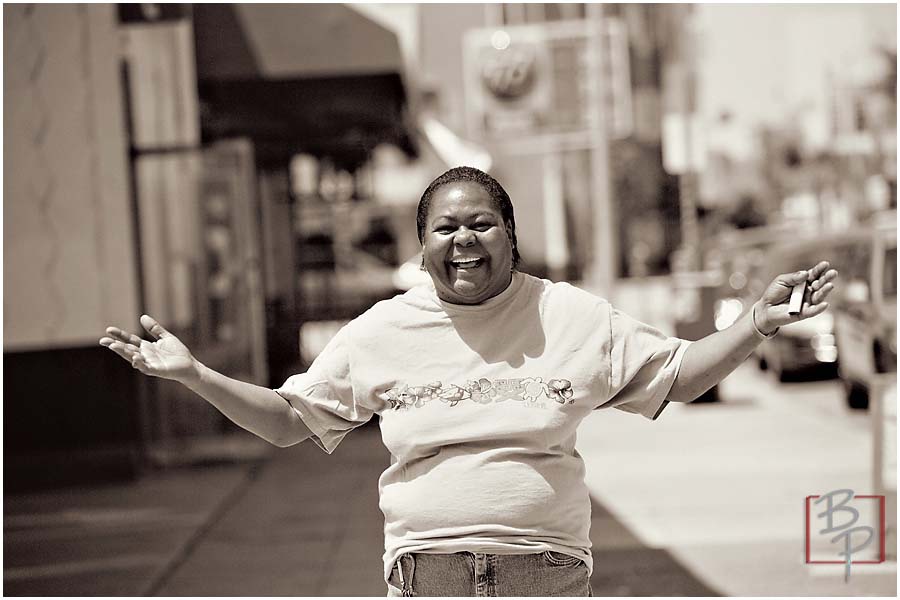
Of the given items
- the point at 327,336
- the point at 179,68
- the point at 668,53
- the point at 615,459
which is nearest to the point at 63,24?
the point at 179,68

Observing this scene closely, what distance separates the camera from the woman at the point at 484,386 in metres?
2.72

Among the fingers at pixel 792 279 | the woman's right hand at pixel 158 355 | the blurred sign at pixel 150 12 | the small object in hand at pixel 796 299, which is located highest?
the blurred sign at pixel 150 12

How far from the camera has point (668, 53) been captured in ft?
204

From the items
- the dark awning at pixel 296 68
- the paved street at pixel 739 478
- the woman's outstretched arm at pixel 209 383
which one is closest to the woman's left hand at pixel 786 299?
the woman's outstretched arm at pixel 209 383

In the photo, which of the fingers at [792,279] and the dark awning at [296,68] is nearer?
the fingers at [792,279]

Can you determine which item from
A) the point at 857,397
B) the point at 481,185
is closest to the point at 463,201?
the point at 481,185

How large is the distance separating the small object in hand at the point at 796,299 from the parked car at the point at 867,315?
8.18 m

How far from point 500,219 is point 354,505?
5.61 m

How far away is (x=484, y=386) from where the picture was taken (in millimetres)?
2727

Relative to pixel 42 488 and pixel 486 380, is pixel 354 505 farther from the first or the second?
pixel 486 380

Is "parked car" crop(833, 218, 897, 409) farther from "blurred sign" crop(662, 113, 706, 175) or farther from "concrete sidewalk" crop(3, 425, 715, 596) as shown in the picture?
"blurred sign" crop(662, 113, 706, 175)

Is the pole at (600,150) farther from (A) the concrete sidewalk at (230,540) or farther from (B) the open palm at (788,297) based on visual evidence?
(B) the open palm at (788,297)

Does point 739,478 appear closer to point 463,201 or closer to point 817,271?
point 817,271

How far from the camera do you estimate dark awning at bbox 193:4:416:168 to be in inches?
424
